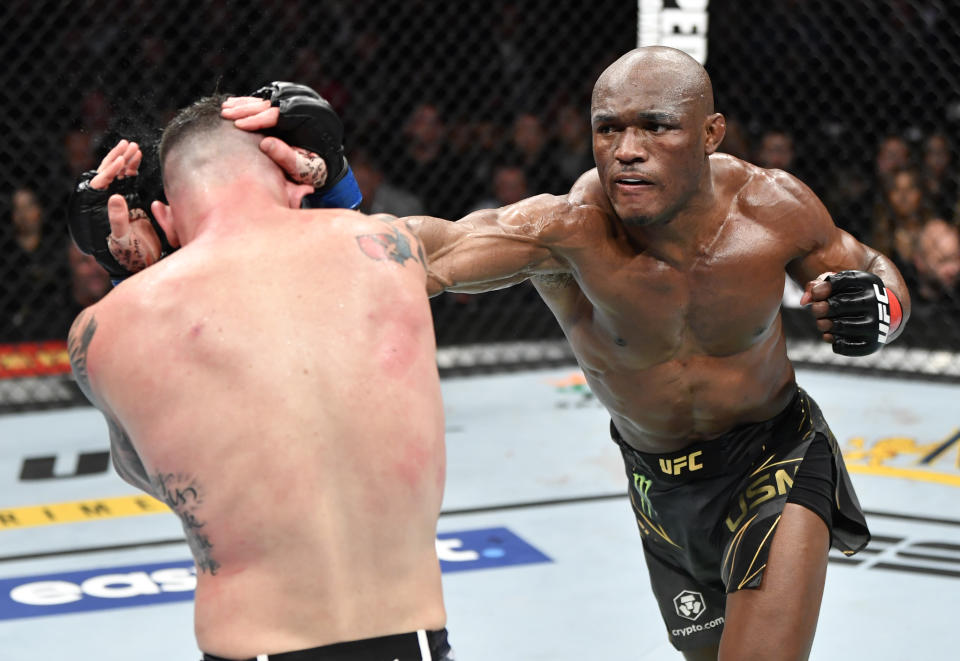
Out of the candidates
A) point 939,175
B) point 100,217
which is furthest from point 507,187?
point 100,217

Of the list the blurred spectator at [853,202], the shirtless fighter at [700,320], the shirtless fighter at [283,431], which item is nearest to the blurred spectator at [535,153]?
the blurred spectator at [853,202]

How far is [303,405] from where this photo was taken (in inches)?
49.1

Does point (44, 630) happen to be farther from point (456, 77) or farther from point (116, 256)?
point (456, 77)

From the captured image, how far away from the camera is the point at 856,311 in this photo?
180cm

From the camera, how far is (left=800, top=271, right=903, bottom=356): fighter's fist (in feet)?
5.90

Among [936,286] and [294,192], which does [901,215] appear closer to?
[936,286]

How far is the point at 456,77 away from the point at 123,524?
2.97 m

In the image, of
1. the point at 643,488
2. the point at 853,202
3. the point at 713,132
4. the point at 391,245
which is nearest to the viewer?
the point at 391,245

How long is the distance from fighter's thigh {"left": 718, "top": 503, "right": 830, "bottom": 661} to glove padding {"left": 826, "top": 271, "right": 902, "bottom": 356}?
30 cm

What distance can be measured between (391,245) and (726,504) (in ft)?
2.97

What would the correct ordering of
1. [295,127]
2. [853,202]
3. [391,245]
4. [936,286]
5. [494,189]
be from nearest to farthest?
[391,245] → [295,127] → [936,286] → [853,202] → [494,189]

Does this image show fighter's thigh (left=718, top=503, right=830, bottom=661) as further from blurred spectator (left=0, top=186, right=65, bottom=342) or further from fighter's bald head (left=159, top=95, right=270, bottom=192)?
blurred spectator (left=0, top=186, right=65, bottom=342)

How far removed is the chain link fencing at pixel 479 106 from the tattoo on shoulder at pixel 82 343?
3.50m

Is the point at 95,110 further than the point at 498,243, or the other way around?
the point at 95,110
